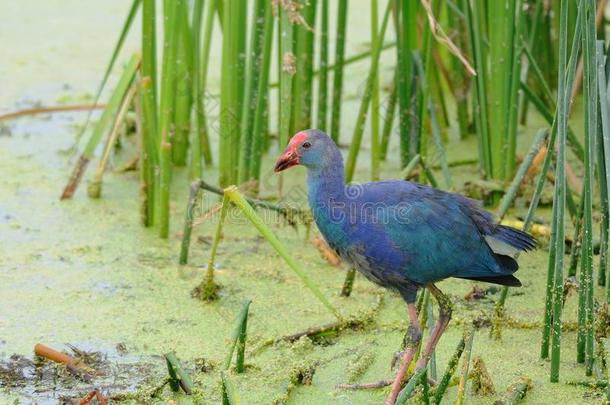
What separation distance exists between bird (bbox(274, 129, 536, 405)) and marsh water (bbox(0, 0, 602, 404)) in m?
0.29

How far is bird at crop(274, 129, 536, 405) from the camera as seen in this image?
9.88 feet

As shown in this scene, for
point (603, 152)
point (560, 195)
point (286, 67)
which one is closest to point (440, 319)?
point (560, 195)

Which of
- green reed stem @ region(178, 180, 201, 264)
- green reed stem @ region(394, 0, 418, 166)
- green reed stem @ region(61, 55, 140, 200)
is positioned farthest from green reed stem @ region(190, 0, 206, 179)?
green reed stem @ region(394, 0, 418, 166)

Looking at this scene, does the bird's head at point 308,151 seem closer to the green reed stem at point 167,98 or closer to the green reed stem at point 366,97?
the green reed stem at point 167,98

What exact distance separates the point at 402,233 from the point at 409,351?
0.36 m

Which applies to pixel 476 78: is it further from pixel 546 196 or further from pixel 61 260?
pixel 61 260

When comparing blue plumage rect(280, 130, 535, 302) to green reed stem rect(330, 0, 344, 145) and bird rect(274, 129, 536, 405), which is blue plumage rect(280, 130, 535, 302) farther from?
green reed stem rect(330, 0, 344, 145)

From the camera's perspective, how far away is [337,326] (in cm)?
338

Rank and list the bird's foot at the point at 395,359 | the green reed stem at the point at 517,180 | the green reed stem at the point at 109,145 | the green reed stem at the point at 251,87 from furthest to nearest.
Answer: the green reed stem at the point at 109,145 < the green reed stem at the point at 251,87 < the green reed stem at the point at 517,180 < the bird's foot at the point at 395,359

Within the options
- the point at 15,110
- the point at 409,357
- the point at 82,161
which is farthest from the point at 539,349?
the point at 15,110

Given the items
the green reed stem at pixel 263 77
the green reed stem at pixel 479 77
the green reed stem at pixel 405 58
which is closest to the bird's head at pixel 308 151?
the green reed stem at pixel 263 77

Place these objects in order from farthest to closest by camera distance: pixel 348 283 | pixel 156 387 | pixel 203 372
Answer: pixel 348 283, pixel 203 372, pixel 156 387

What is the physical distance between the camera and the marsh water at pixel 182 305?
3080 mm

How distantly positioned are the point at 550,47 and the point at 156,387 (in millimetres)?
3019
